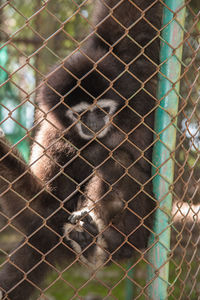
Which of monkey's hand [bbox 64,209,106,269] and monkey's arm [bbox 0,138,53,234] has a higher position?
monkey's arm [bbox 0,138,53,234]

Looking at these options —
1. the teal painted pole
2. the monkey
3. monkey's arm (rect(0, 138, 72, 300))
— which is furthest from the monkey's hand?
the teal painted pole

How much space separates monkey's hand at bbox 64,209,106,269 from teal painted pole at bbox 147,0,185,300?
46cm

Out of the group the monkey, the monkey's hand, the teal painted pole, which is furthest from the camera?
the monkey

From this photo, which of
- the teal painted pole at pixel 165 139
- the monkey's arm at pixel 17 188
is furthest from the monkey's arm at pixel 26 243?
the teal painted pole at pixel 165 139

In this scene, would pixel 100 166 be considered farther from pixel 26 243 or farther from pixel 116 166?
pixel 26 243

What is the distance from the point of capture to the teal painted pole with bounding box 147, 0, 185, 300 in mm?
2848

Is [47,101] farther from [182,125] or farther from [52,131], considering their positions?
[182,125]

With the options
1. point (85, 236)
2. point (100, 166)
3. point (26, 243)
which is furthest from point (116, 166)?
point (26, 243)

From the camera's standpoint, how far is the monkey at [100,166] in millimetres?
3293

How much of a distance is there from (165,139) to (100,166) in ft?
2.72

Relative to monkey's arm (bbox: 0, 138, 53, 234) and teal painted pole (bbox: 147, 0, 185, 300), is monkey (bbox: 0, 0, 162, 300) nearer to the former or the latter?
monkey's arm (bbox: 0, 138, 53, 234)

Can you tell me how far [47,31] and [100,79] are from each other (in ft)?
11.2

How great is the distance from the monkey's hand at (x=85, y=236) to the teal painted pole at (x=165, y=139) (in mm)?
A: 456

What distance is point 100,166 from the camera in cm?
357
